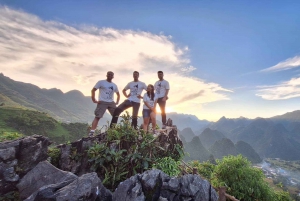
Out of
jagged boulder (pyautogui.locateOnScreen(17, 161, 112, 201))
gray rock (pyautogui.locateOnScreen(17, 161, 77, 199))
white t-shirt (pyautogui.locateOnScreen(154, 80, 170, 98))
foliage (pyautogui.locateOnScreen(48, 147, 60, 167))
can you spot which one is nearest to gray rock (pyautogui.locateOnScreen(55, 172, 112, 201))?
jagged boulder (pyautogui.locateOnScreen(17, 161, 112, 201))

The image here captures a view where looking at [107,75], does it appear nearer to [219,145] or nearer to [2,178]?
[2,178]

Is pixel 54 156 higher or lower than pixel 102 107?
lower

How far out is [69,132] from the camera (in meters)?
49.9

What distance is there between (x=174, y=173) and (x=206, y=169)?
14.8 meters

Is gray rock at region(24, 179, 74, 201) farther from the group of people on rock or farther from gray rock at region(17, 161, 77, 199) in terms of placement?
the group of people on rock

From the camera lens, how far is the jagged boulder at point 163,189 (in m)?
4.17

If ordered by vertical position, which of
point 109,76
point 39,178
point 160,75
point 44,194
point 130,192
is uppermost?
point 160,75

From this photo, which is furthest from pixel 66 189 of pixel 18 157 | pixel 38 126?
pixel 38 126

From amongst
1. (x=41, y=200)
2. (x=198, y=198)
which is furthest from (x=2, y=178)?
(x=198, y=198)

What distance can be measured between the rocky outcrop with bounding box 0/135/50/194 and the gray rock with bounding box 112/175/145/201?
3619mm

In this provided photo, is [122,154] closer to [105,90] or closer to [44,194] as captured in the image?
[44,194]

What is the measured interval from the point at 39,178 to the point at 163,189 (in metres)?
3.77

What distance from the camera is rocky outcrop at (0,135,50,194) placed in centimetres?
542

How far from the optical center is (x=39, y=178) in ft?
17.6
